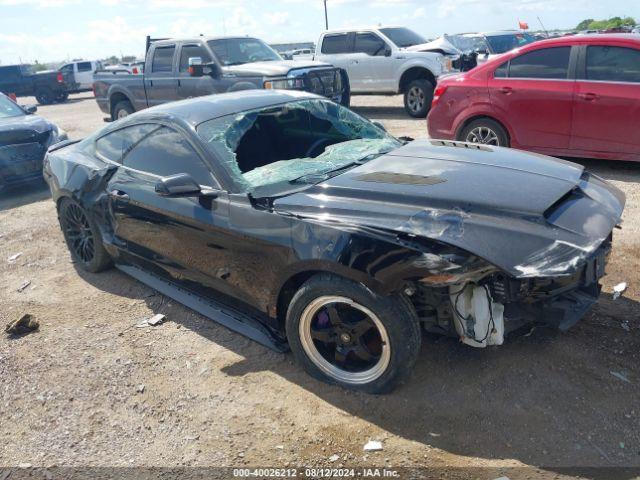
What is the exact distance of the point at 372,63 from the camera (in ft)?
41.3

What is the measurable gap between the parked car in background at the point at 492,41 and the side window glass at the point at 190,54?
23.8ft

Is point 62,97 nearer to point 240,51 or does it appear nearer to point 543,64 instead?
point 240,51

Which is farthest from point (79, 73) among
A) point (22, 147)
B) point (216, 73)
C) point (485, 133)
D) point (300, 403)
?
point (300, 403)

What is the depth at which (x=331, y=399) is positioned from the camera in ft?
10.1

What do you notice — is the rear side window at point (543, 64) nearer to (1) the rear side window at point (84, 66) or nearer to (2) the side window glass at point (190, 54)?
(2) the side window glass at point (190, 54)

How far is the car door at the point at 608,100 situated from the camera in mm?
6117

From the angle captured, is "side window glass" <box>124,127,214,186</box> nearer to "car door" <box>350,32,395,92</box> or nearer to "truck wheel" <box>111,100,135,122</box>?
"truck wheel" <box>111,100,135,122</box>

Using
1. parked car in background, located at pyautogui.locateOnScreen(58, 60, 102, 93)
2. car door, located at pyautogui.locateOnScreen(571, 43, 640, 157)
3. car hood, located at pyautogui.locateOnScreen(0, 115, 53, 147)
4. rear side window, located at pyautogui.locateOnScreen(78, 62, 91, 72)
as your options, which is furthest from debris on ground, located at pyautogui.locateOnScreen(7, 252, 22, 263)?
rear side window, located at pyautogui.locateOnScreen(78, 62, 91, 72)

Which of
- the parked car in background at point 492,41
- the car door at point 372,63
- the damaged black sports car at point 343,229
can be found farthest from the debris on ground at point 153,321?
the parked car in background at point 492,41

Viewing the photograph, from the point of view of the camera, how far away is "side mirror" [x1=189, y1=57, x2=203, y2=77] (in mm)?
9578

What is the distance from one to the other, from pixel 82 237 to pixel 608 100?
579cm

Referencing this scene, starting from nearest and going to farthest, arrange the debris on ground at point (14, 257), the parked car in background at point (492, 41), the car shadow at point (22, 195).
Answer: the debris on ground at point (14, 257)
the car shadow at point (22, 195)
the parked car in background at point (492, 41)

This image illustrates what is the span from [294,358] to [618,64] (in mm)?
5369

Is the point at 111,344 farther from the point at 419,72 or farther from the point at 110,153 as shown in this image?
the point at 419,72
